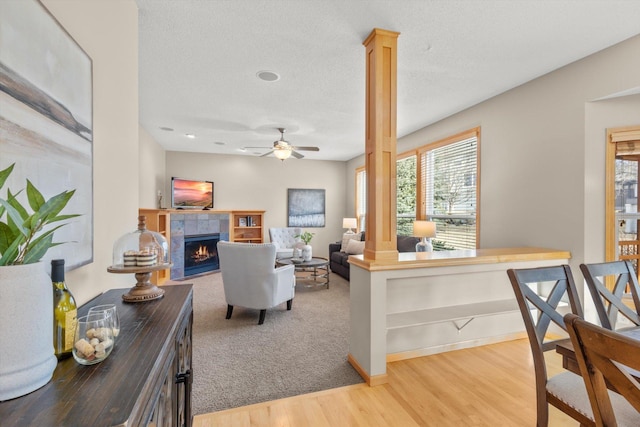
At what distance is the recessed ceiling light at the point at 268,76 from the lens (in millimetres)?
3084

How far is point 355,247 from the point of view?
5.80 metres

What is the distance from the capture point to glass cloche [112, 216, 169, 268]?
1.36 meters

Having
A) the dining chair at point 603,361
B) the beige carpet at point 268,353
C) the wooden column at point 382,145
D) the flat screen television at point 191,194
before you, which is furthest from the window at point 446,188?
the flat screen television at point 191,194

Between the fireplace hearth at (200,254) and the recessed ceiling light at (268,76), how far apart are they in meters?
4.04

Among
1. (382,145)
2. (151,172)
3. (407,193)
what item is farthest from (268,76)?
(151,172)

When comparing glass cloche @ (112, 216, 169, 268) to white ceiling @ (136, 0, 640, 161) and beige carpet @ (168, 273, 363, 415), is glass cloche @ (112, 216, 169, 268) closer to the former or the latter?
beige carpet @ (168, 273, 363, 415)

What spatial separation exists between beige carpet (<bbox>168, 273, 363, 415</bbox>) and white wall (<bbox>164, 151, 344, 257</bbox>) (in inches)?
140

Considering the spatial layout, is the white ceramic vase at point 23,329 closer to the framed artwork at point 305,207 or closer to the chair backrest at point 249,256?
the chair backrest at point 249,256

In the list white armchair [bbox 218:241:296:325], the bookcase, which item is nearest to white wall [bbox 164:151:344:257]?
the bookcase

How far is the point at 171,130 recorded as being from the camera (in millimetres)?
5211

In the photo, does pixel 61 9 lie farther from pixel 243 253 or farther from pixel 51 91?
pixel 243 253

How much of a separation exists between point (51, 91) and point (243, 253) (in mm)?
2475

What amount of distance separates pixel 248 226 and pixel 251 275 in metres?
4.01

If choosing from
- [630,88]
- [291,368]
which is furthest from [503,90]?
[291,368]
